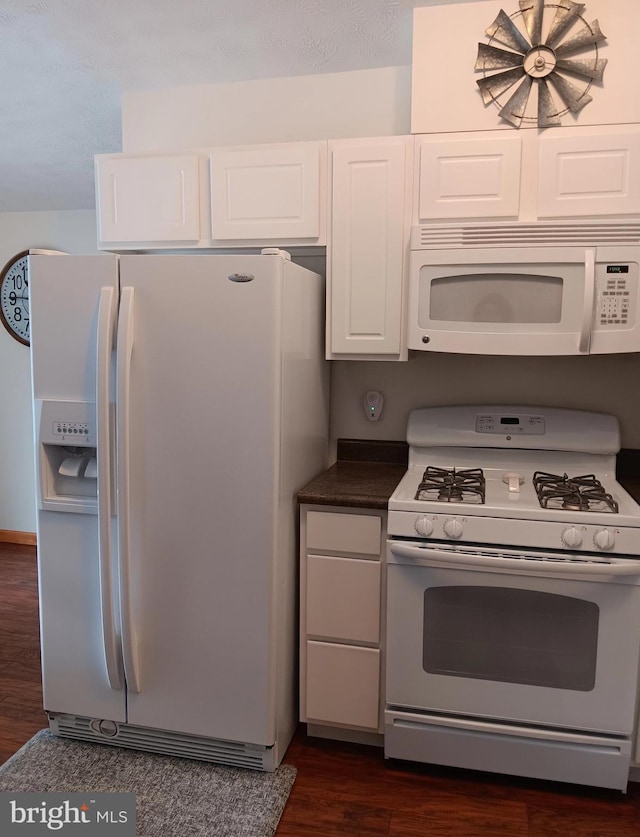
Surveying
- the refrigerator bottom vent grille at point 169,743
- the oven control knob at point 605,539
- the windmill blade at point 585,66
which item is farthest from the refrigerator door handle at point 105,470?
the windmill blade at point 585,66

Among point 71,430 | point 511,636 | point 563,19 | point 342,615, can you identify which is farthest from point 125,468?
point 563,19

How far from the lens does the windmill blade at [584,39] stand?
205cm

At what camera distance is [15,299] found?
4297 mm

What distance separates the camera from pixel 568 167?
210 centimetres

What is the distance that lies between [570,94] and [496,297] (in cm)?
68

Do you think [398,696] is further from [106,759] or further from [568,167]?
[568,167]

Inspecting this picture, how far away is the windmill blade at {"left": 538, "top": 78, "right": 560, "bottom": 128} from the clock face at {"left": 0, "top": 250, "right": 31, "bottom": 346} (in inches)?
133

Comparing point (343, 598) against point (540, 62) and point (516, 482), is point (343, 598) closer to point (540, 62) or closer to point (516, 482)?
point (516, 482)

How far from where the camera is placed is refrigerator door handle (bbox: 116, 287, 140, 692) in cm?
198

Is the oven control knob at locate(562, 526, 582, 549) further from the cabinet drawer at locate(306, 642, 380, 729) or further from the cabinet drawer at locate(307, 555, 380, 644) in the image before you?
the cabinet drawer at locate(306, 642, 380, 729)

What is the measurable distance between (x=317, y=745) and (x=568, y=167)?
6.95 ft

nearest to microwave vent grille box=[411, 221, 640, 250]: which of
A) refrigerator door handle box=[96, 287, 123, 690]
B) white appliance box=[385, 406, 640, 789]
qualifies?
white appliance box=[385, 406, 640, 789]

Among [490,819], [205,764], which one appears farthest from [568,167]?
[205,764]

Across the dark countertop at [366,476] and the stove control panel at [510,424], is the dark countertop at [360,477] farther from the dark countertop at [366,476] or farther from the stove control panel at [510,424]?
the stove control panel at [510,424]
